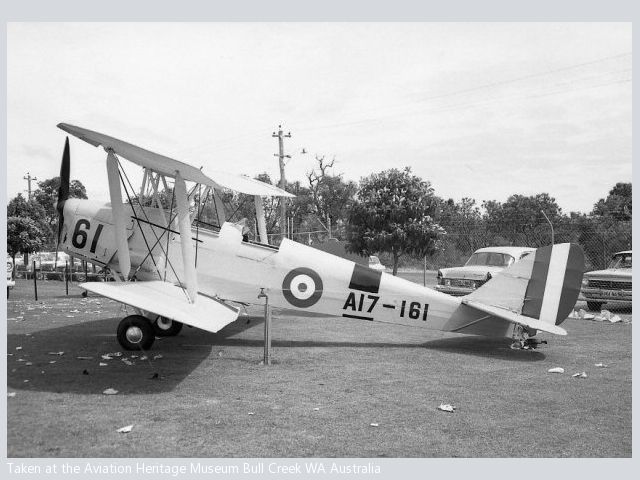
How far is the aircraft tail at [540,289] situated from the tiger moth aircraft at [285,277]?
1 cm

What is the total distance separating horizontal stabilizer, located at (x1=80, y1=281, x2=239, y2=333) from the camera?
Result: 5.87 metres

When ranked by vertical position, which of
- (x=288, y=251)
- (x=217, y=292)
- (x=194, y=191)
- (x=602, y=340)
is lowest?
(x=602, y=340)

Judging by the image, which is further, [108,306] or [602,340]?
[108,306]

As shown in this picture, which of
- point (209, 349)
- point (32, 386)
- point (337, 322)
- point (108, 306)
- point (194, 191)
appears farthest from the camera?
point (108, 306)

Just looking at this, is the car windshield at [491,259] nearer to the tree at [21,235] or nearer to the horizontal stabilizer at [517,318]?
the horizontal stabilizer at [517,318]

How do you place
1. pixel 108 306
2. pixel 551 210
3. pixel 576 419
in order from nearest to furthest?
pixel 576 419, pixel 108 306, pixel 551 210

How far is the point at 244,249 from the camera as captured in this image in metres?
8.59

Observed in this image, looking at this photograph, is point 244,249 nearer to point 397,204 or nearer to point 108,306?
point 108,306

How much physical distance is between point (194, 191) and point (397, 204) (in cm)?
987

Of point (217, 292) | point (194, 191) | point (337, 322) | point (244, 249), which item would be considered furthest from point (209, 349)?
point (337, 322)

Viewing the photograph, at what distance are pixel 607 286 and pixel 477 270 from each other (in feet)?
12.0

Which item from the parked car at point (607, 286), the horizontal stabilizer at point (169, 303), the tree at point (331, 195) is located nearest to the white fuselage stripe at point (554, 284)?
the horizontal stabilizer at point (169, 303)

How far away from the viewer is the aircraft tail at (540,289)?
25.5ft

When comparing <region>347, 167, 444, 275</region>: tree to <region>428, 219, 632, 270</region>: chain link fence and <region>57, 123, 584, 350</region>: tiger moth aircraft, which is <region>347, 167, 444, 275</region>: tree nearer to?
<region>428, 219, 632, 270</region>: chain link fence
